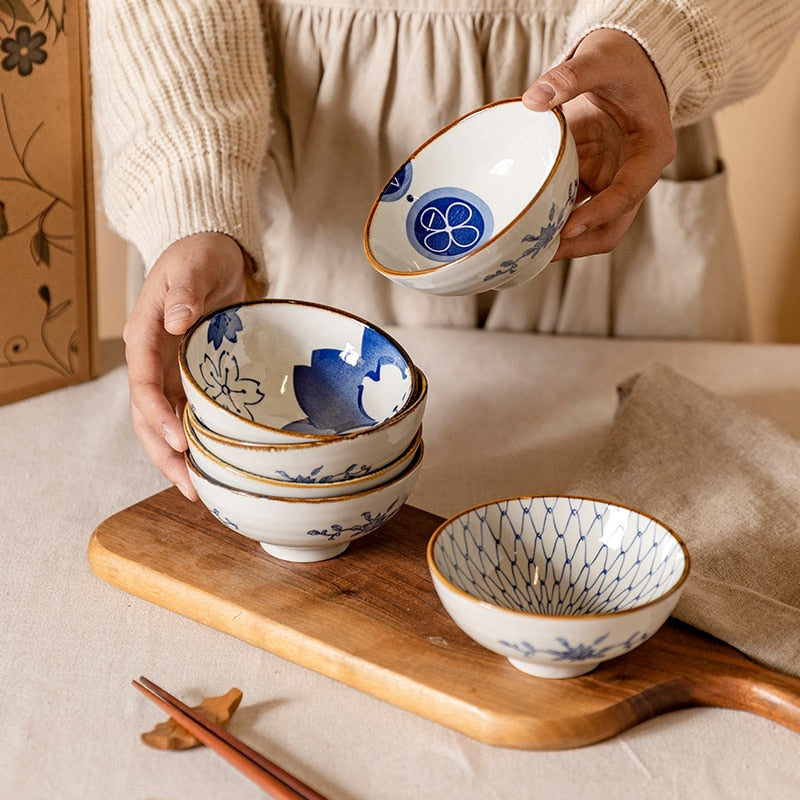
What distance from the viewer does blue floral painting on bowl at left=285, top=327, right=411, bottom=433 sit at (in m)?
0.77

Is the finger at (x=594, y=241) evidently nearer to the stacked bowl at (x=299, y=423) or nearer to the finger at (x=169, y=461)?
the stacked bowl at (x=299, y=423)

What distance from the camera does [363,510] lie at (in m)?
0.67

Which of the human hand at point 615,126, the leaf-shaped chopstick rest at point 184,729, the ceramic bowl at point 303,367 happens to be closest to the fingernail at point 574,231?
the human hand at point 615,126

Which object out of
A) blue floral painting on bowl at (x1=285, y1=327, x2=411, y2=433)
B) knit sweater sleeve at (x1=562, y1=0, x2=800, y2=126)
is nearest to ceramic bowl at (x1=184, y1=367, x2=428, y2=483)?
blue floral painting on bowl at (x1=285, y1=327, x2=411, y2=433)

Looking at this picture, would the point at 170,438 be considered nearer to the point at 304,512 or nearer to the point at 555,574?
the point at 304,512

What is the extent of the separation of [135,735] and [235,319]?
1.03 feet

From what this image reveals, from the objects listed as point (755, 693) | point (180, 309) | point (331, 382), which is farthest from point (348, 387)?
point (755, 693)

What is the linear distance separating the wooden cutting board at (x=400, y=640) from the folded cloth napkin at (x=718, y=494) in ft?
0.08

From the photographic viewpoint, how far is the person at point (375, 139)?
82 centimetres

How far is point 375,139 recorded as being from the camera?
106 centimetres

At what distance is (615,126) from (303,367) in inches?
13.6

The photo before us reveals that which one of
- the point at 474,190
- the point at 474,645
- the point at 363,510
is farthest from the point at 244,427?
the point at 474,190

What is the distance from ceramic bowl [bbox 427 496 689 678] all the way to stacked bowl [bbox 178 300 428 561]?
2.6 inches

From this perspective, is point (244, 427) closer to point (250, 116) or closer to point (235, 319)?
point (235, 319)
